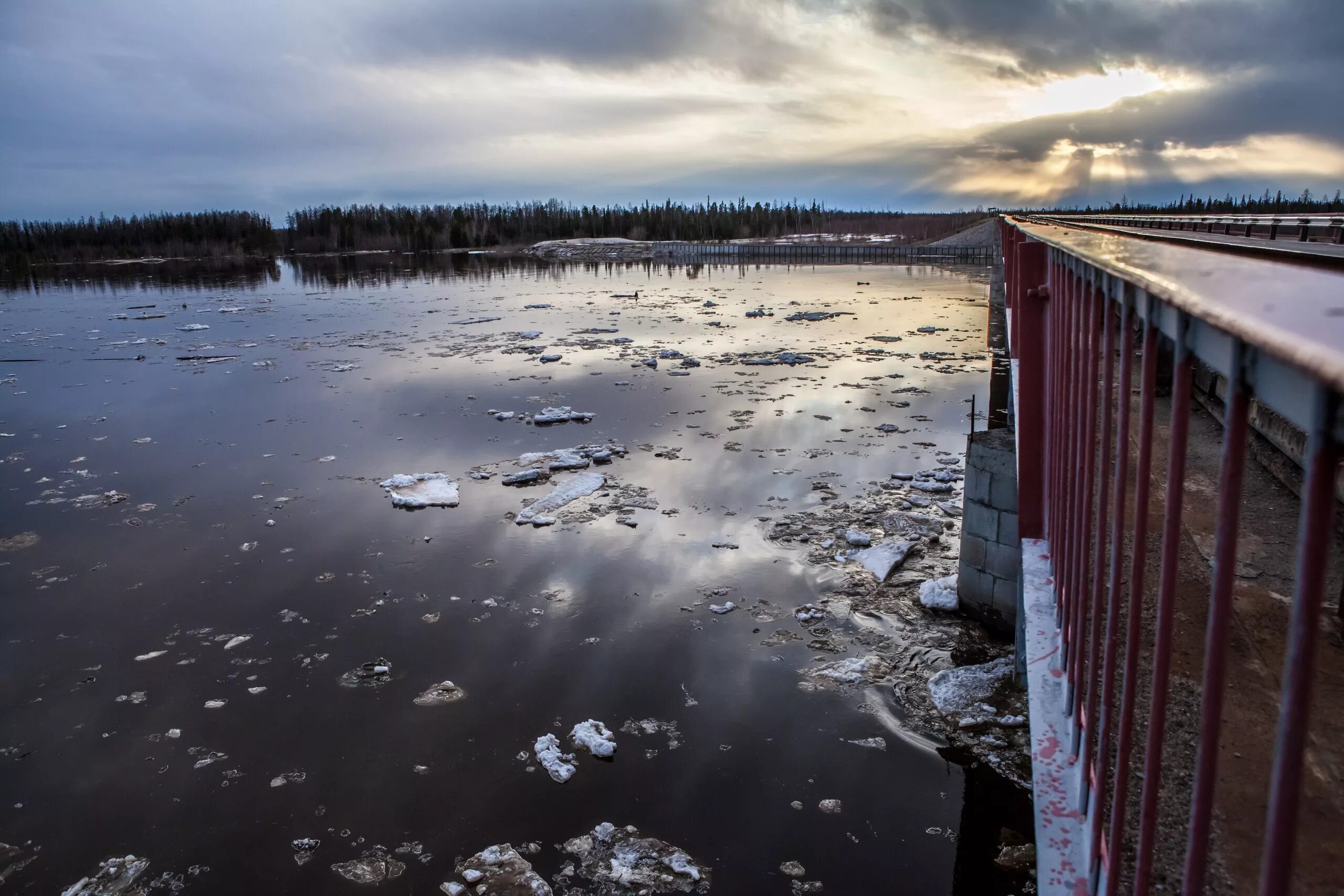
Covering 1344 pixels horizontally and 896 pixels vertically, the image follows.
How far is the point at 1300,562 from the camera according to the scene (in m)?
0.88

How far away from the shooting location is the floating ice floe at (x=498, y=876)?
417 centimetres

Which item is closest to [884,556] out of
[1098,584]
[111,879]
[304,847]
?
[304,847]

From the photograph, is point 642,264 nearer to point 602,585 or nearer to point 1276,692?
point 602,585

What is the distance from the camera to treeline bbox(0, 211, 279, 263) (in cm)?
8700

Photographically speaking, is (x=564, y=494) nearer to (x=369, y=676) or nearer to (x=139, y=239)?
(x=369, y=676)

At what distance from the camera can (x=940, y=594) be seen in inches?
270

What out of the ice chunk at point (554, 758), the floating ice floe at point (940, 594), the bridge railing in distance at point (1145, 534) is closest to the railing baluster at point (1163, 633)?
the bridge railing in distance at point (1145, 534)

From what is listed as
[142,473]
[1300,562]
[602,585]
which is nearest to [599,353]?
[142,473]

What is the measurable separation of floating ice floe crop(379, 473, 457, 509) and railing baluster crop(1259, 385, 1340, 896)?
9.01 meters

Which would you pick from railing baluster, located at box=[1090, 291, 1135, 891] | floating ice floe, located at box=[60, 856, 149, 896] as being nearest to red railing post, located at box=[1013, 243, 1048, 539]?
railing baluster, located at box=[1090, 291, 1135, 891]

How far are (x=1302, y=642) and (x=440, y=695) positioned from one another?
18.7 feet

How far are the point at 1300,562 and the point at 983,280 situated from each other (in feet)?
140

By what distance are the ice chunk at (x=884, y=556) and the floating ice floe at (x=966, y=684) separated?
1466mm

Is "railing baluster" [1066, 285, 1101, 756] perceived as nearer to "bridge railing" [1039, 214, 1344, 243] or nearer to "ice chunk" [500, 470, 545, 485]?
"bridge railing" [1039, 214, 1344, 243]
